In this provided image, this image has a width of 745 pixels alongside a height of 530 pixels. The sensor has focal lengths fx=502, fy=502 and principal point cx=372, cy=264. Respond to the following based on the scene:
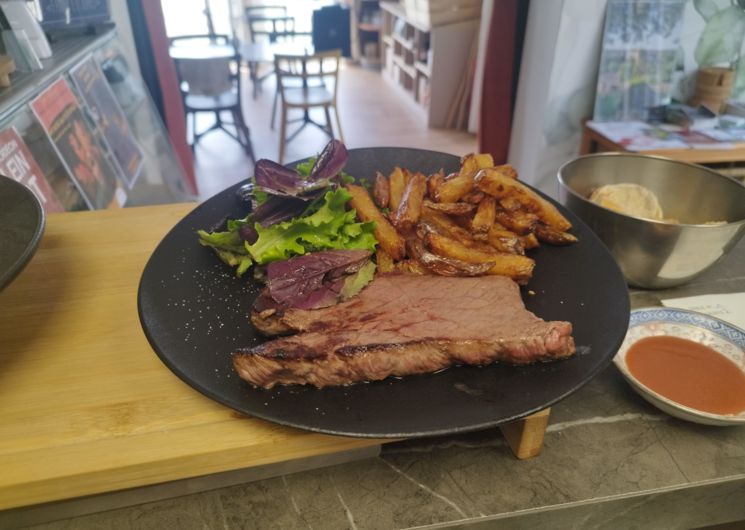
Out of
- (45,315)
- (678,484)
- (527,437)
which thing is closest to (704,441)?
(678,484)

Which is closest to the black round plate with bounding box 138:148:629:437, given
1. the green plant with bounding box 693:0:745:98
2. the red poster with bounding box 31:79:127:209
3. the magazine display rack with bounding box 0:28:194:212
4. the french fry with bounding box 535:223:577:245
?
the french fry with bounding box 535:223:577:245

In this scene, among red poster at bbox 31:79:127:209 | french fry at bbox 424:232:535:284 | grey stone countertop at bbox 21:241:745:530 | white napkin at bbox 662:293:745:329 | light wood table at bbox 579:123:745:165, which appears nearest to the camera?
grey stone countertop at bbox 21:241:745:530

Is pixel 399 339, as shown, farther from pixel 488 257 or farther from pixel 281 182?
pixel 281 182

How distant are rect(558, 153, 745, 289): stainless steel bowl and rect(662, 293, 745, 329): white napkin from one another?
0.07 m

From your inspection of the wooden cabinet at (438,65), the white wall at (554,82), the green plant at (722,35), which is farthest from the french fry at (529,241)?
the wooden cabinet at (438,65)

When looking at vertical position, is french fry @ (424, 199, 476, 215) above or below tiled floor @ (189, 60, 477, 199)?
above

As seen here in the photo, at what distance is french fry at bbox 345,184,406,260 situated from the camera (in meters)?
1.46

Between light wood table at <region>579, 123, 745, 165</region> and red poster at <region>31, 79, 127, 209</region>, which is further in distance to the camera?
light wood table at <region>579, 123, 745, 165</region>

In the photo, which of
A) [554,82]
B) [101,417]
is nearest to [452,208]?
[101,417]

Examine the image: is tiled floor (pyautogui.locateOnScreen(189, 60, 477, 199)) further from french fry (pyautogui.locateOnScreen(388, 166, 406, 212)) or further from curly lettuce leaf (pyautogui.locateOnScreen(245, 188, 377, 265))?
curly lettuce leaf (pyautogui.locateOnScreen(245, 188, 377, 265))

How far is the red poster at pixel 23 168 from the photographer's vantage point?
6.07 feet

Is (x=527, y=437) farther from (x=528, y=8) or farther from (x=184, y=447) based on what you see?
(x=528, y=8)

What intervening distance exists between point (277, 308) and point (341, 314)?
0.15 m

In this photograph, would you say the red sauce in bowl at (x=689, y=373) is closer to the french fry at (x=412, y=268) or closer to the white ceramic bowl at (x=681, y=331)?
the white ceramic bowl at (x=681, y=331)
